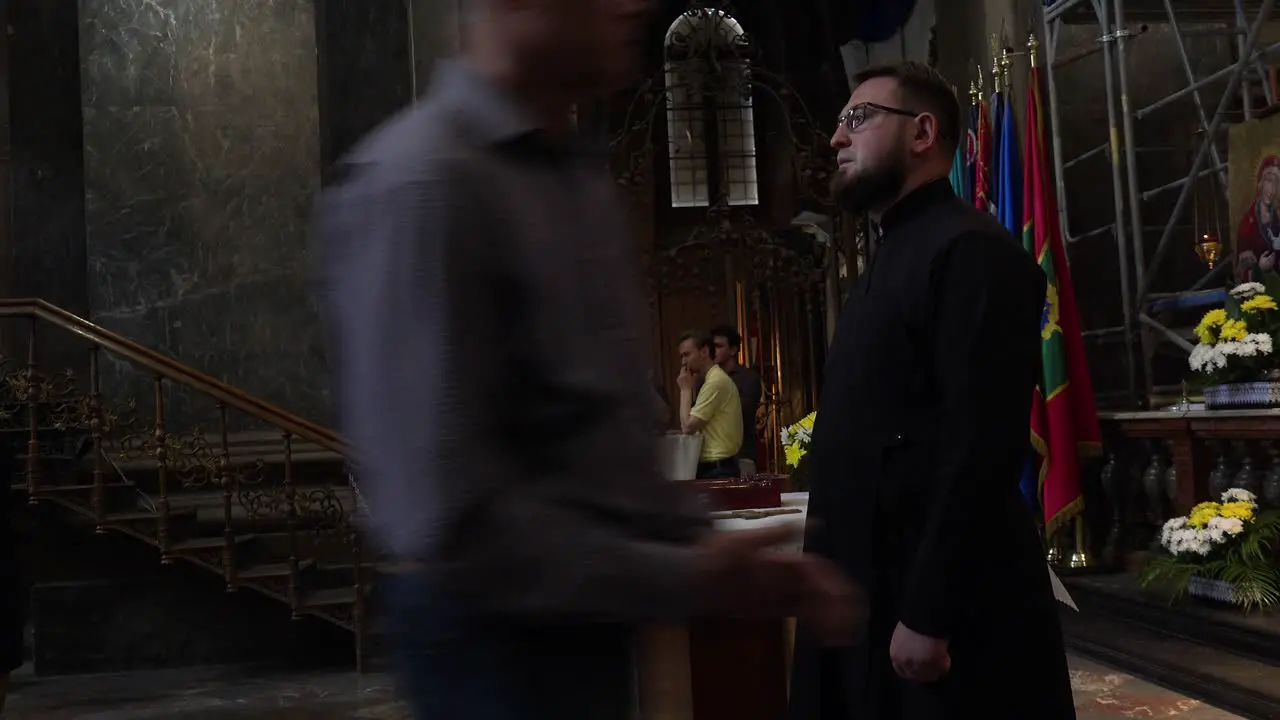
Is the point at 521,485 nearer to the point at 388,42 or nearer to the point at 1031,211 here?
the point at 1031,211

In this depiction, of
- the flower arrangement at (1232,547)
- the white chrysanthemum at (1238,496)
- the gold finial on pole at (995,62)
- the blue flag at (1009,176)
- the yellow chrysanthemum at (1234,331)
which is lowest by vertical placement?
the flower arrangement at (1232,547)

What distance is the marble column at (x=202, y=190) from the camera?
32.8 feet

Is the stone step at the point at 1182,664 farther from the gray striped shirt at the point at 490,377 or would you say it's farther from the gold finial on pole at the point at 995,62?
the gray striped shirt at the point at 490,377

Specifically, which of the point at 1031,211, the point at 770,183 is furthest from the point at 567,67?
the point at 770,183

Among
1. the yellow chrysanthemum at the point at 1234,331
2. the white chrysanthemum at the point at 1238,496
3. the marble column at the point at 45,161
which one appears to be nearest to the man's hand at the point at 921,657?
the white chrysanthemum at the point at 1238,496

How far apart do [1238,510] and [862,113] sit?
4.05 metres

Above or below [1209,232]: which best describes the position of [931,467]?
below

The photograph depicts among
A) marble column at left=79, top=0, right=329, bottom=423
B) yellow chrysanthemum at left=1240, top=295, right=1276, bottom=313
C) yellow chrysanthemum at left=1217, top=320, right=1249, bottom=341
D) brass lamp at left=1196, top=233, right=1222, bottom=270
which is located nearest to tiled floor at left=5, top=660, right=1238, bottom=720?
yellow chrysanthemum at left=1217, top=320, right=1249, bottom=341

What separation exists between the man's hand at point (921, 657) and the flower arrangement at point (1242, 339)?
174 inches

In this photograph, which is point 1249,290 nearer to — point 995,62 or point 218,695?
point 995,62

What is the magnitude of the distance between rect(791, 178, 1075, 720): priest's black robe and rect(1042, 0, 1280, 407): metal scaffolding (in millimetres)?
5328

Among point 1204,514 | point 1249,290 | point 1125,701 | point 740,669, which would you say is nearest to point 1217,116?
point 1249,290

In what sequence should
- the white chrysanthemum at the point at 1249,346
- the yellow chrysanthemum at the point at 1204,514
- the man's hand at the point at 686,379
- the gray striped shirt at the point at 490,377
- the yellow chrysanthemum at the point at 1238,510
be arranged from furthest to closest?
the man's hand at the point at 686,379
the white chrysanthemum at the point at 1249,346
the yellow chrysanthemum at the point at 1204,514
the yellow chrysanthemum at the point at 1238,510
the gray striped shirt at the point at 490,377

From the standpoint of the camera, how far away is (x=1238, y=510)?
566cm
